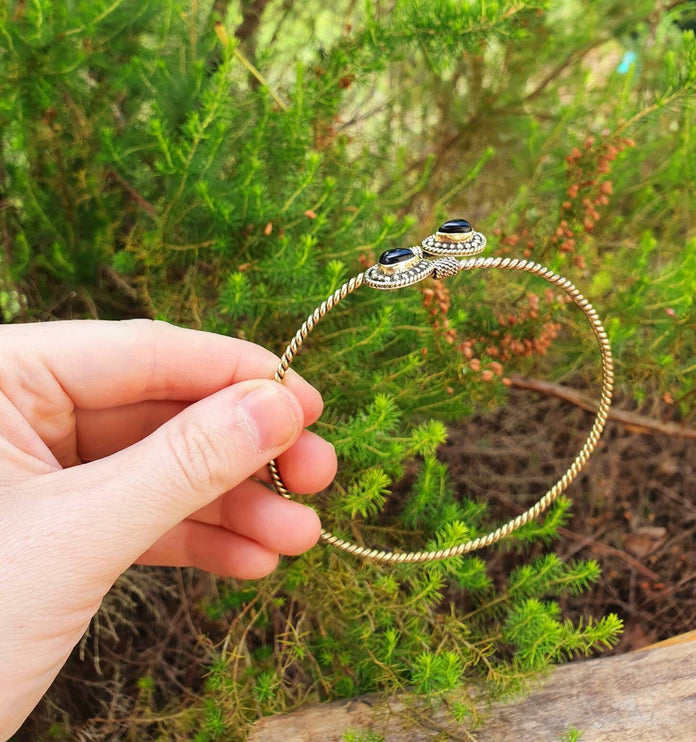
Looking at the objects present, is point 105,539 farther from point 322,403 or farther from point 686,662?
point 686,662

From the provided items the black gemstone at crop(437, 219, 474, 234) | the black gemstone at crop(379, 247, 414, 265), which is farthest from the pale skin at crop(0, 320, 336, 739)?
the black gemstone at crop(437, 219, 474, 234)

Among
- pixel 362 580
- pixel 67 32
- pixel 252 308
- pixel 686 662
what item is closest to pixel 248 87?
pixel 67 32

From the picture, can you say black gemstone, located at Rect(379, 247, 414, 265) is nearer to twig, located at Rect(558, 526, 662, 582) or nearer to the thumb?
the thumb

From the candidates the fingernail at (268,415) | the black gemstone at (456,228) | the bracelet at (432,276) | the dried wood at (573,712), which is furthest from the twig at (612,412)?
the fingernail at (268,415)

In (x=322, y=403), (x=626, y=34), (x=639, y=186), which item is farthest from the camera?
(x=626, y=34)

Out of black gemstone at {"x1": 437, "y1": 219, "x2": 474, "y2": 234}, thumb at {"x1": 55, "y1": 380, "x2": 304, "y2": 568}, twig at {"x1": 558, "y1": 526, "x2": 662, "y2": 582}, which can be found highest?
black gemstone at {"x1": 437, "y1": 219, "x2": 474, "y2": 234}
